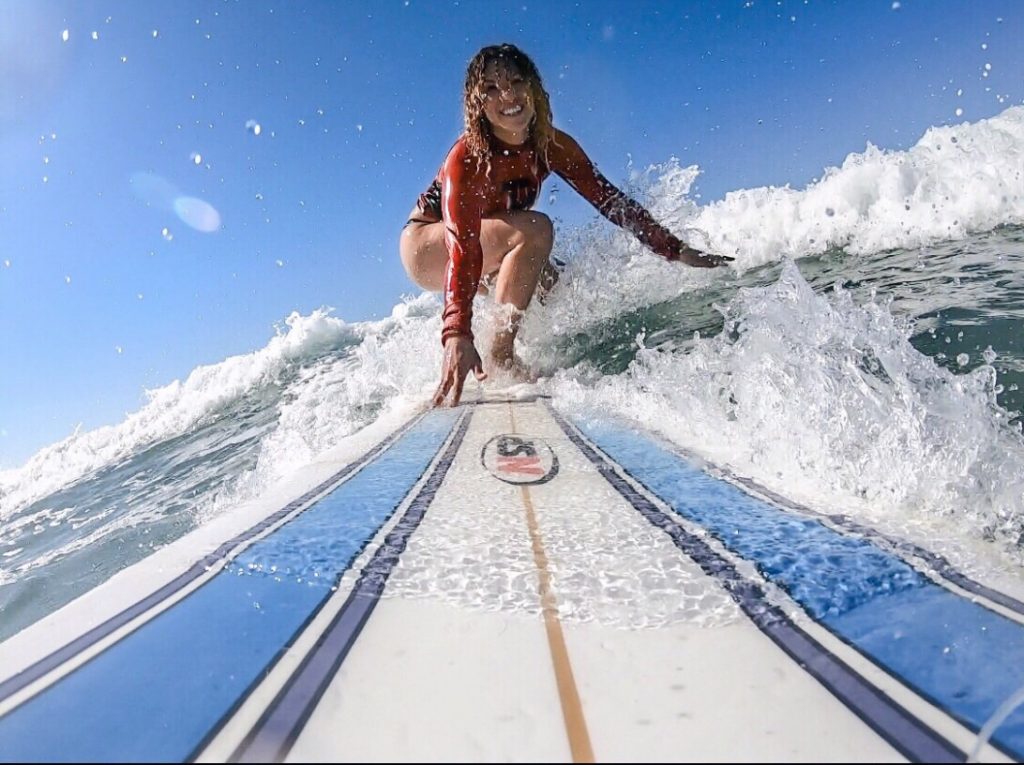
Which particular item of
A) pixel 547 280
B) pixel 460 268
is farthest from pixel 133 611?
pixel 547 280

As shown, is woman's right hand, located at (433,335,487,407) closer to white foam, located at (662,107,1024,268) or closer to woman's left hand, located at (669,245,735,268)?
woman's left hand, located at (669,245,735,268)

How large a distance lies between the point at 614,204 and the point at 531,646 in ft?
11.2

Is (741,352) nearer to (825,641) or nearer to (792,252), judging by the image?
(825,641)

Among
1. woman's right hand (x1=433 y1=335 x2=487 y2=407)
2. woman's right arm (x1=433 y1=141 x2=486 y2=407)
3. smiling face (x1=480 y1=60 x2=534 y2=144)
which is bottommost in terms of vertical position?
woman's right hand (x1=433 y1=335 x2=487 y2=407)

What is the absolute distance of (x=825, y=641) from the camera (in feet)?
2.96

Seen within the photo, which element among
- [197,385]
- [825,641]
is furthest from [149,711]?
[197,385]

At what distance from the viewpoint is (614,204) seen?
12.9 ft

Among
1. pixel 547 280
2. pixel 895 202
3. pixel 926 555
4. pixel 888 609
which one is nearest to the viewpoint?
pixel 888 609

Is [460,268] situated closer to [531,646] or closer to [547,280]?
[547,280]

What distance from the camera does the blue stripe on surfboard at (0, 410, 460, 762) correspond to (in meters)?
0.70

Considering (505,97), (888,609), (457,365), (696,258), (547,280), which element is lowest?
Result: (888,609)

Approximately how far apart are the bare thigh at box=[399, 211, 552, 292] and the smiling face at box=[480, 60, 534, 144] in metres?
0.55

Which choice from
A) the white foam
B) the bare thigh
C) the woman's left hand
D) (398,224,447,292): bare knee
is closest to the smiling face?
the bare thigh

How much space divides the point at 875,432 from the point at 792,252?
8015 mm
